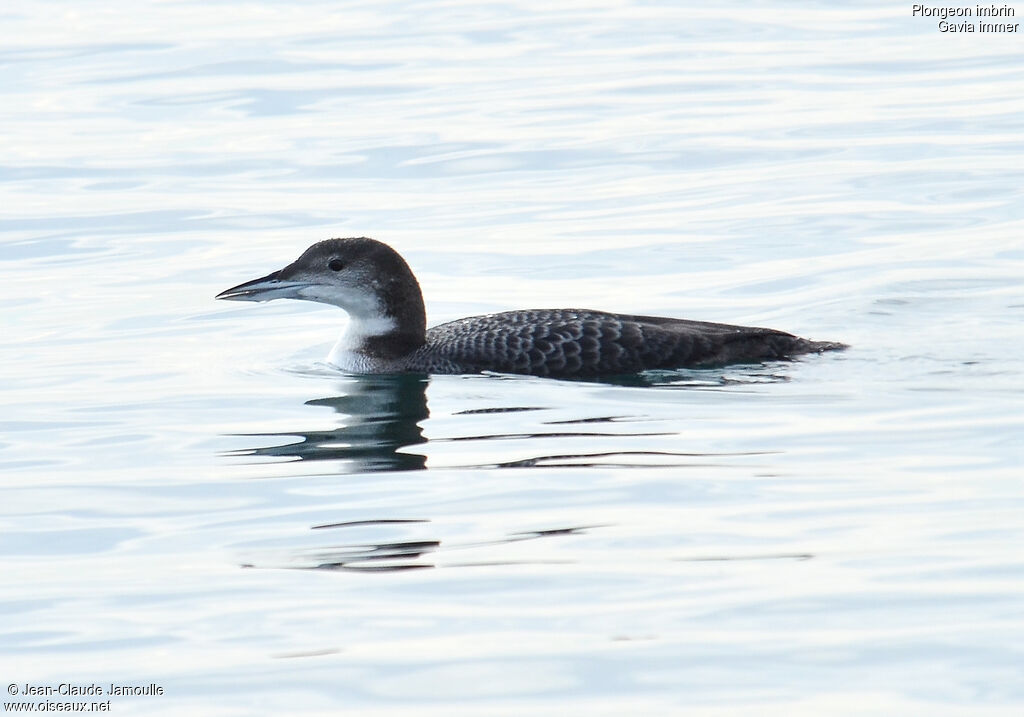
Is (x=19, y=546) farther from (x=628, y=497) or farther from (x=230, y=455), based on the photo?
(x=628, y=497)

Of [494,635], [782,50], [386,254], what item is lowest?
[494,635]

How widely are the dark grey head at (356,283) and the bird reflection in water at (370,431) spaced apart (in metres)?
0.40

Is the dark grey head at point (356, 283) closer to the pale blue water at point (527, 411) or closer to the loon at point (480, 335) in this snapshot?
the loon at point (480, 335)

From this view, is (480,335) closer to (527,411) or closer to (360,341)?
(360,341)

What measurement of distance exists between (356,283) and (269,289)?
472 millimetres

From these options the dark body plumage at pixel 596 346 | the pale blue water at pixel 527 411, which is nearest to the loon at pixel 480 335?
the dark body plumage at pixel 596 346

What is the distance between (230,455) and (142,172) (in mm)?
9238

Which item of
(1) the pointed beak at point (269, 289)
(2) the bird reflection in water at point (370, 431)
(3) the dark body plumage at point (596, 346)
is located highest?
(1) the pointed beak at point (269, 289)

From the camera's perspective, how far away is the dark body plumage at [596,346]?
30.6 feet

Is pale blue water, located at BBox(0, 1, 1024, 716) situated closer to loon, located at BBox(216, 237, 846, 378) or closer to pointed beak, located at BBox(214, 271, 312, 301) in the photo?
loon, located at BBox(216, 237, 846, 378)

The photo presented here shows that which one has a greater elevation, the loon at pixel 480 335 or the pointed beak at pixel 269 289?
the pointed beak at pixel 269 289

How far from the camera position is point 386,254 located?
32.9 ft

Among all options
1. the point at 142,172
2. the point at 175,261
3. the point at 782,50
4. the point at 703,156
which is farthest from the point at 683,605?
the point at 782,50

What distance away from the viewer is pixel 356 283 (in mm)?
10039
